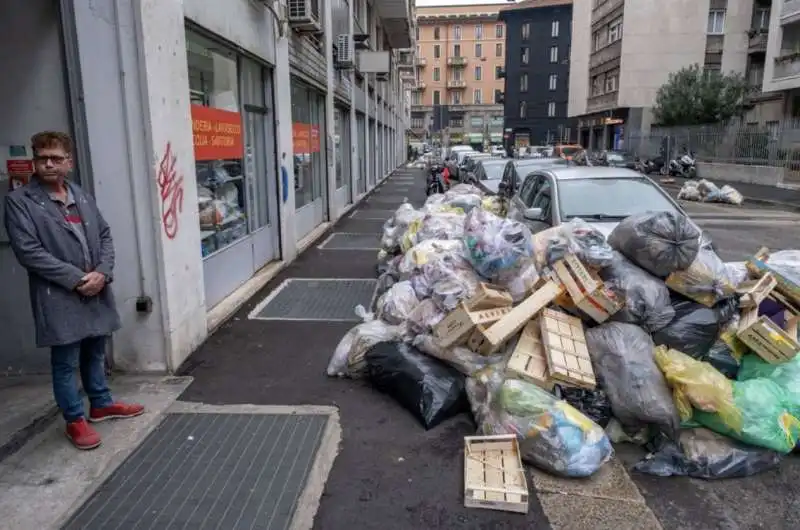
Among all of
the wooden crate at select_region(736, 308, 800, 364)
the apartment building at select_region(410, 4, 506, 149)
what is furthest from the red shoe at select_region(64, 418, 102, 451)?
the apartment building at select_region(410, 4, 506, 149)

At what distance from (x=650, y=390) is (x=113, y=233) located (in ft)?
12.3

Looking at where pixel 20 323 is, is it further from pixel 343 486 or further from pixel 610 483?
pixel 610 483

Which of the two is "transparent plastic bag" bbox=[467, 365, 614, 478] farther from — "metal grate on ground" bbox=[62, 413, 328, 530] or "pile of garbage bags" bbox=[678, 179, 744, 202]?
"pile of garbage bags" bbox=[678, 179, 744, 202]

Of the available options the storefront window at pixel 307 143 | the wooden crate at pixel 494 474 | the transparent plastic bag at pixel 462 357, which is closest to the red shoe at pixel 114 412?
the transparent plastic bag at pixel 462 357

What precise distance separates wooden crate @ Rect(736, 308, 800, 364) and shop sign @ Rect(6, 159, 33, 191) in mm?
4992

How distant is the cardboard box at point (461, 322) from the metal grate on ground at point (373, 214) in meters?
10.0

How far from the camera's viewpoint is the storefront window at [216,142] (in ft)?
18.8

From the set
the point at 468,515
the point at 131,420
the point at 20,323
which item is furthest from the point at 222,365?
the point at 468,515

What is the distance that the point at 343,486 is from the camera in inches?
126

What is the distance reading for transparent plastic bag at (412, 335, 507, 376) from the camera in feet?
13.4

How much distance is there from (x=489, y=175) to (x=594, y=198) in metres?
7.68

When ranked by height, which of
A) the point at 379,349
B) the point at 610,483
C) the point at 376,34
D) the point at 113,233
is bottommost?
the point at 610,483

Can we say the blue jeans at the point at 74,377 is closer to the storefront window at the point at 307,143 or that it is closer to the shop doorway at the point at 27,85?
the shop doorway at the point at 27,85

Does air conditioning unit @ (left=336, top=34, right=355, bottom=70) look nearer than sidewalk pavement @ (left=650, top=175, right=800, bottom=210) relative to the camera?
Yes
